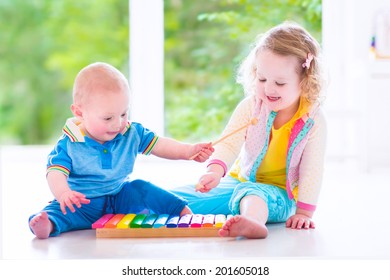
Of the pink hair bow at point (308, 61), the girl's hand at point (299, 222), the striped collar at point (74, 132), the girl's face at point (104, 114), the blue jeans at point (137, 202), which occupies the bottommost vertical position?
the girl's hand at point (299, 222)

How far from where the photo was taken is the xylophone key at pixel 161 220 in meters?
1.60

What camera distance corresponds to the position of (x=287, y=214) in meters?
1.80

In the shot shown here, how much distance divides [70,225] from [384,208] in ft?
3.12

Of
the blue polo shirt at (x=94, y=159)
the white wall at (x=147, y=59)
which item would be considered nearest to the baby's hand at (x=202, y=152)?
the blue polo shirt at (x=94, y=159)

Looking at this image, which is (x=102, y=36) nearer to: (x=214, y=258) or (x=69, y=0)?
(x=69, y=0)

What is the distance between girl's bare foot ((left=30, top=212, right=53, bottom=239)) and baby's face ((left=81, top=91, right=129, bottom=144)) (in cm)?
23

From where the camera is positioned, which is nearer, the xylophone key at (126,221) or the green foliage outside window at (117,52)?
the xylophone key at (126,221)

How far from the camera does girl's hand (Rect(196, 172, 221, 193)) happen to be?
167 cm

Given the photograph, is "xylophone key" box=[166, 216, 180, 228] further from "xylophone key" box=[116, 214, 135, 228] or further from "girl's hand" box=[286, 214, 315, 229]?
"girl's hand" box=[286, 214, 315, 229]

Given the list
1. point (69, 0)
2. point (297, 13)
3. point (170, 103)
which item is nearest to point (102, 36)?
point (69, 0)

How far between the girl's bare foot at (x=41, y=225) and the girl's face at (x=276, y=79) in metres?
0.60

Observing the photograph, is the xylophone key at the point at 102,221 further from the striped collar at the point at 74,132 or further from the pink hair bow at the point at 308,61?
the pink hair bow at the point at 308,61

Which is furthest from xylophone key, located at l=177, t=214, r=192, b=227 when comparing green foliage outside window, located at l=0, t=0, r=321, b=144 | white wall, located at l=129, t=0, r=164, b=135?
green foliage outside window, located at l=0, t=0, r=321, b=144

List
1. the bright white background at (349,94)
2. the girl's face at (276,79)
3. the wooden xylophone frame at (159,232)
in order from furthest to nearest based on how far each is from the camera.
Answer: the bright white background at (349,94) < the girl's face at (276,79) < the wooden xylophone frame at (159,232)
